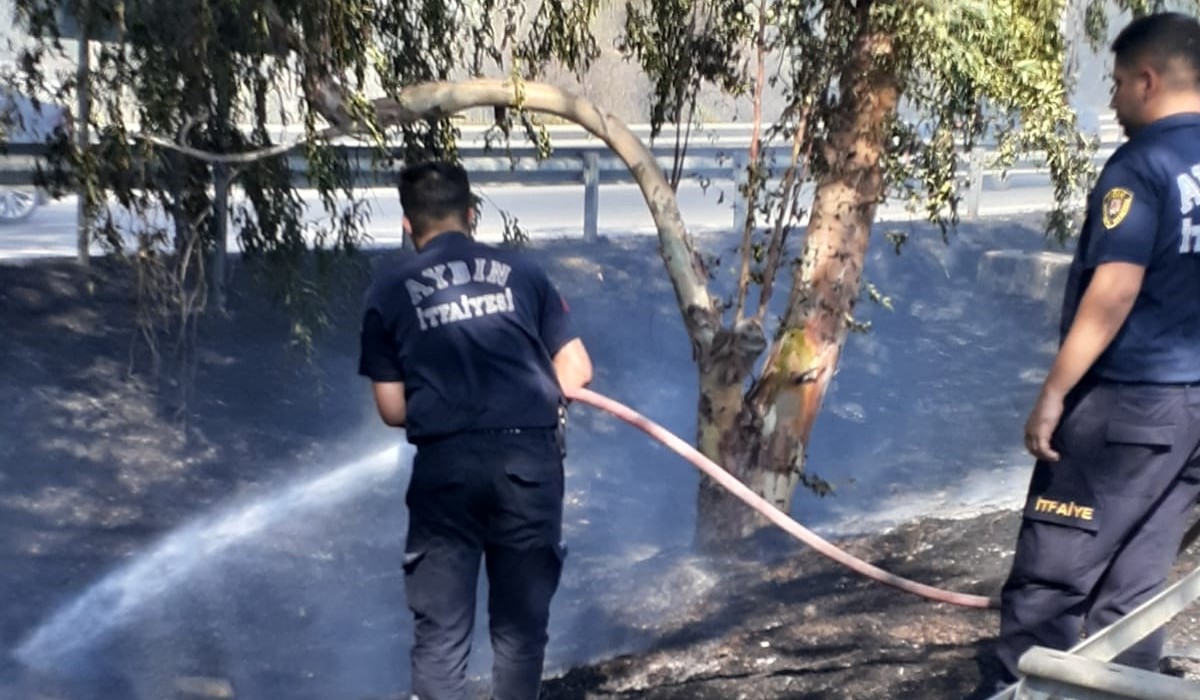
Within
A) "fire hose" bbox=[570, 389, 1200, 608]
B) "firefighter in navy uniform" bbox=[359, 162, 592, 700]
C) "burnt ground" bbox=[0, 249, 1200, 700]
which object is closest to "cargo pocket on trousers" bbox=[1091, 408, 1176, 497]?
"burnt ground" bbox=[0, 249, 1200, 700]

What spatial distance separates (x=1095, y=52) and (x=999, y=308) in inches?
341

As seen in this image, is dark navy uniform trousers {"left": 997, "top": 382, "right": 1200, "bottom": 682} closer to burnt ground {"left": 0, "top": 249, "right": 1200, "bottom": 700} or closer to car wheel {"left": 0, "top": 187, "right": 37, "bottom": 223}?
burnt ground {"left": 0, "top": 249, "right": 1200, "bottom": 700}

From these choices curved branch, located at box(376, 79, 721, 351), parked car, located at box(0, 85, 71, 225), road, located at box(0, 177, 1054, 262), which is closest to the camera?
parked car, located at box(0, 85, 71, 225)

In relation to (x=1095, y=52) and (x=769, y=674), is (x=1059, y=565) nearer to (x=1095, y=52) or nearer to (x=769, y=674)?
(x=769, y=674)

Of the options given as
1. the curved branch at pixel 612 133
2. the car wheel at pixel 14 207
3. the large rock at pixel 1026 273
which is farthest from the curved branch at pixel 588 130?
the car wheel at pixel 14 207

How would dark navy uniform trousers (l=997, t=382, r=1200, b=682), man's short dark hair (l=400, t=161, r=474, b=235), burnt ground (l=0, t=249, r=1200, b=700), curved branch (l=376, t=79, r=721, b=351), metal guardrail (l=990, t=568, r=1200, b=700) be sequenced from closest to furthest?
metal guardrail (l=990, t=568, r=1200, b=700)
dark navy uniform trousers (l=997, t=382, r=1200, b=682)
man's short dark hair (l=400, t=161, r=474, b=235)
burnt ground (l=0, t=249, r=1200, b=700)
curved branch (l=376, t=79, r=721, b=351)

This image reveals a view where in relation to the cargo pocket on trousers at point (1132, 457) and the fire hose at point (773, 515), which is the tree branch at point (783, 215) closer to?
the fire hose at point (773, 515)

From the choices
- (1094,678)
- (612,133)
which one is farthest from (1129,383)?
(612,133)

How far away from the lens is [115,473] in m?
10.1

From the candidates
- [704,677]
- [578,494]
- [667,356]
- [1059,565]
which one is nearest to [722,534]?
[704,677]

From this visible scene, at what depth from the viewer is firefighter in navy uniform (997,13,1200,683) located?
359 centimetres

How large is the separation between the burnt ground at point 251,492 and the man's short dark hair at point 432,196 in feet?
6.73

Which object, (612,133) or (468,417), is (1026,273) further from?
(468,417)

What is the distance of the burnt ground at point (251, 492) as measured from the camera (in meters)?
5.30
